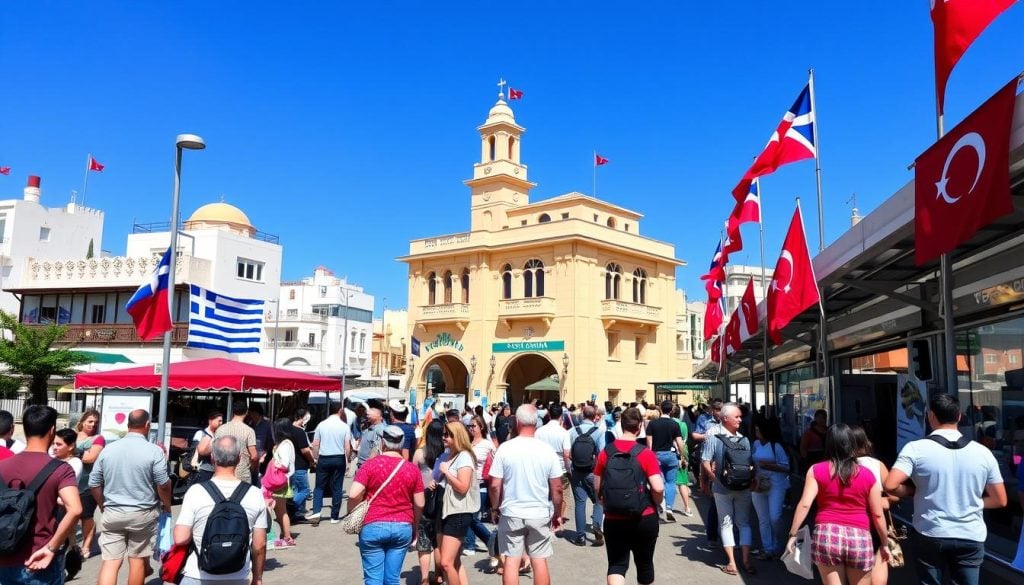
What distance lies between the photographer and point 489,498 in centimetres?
650

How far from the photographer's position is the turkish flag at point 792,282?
27.5 feet

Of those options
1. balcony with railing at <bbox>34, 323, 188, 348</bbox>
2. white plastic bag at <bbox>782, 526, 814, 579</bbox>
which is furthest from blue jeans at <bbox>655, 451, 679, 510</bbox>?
balcony with railing at <bbox>34, 323, 188, 348</bbox>

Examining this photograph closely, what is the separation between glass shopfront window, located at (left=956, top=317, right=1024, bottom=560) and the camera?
682cm

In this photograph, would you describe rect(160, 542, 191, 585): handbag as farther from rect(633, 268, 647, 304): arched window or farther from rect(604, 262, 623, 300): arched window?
rect(633, 268, 647, 304): arched window

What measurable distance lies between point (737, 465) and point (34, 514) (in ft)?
20.1

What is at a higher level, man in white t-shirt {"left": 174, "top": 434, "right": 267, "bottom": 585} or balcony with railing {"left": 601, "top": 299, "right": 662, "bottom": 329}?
balcony with railing {"left": 601, "top": 299, "right": 662, "bottom": 329}

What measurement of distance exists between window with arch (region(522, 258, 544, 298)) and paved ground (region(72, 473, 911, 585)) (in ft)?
96.0

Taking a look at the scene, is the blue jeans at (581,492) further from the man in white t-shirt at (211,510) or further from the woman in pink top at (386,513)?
the man in white t-shirt at (211,510)

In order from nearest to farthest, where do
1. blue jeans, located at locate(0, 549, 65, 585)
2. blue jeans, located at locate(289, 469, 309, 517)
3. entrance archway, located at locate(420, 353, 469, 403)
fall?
blue jeans, located at locate(0, 549, 65, 585) < blue jeans, located at locate(289, 469, 309, 517) < entrance archway, located at locate(420, 353, 469, 403)

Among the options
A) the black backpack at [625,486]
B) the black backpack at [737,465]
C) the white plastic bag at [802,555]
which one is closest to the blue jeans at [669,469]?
the black backpack at [737,465]

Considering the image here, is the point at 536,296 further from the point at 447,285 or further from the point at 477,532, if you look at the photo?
the point at 477,532

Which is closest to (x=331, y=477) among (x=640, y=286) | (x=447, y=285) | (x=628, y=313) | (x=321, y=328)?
(x=628, y=313)

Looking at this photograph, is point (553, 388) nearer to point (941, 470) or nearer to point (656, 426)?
point (656, 426)

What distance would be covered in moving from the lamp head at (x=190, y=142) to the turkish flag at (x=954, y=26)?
Answer: 9.01 m
